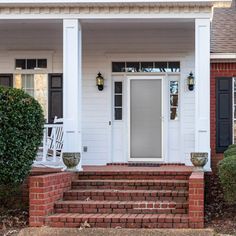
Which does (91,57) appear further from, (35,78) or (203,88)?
(203,88)

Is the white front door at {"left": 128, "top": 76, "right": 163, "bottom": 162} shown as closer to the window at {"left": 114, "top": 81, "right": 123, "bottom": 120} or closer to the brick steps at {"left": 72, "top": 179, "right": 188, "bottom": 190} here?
the window at {"left": 114, "top": 81, "right": 123, "bottom": 120}

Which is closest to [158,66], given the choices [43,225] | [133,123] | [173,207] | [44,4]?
[133,123]

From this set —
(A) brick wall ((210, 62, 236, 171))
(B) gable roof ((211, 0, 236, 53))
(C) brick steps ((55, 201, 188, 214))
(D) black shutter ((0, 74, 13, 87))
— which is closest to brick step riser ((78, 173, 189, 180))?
(C) brick steps ((55, 201, 188, 214))

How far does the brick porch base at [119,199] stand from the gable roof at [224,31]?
11.6 ft

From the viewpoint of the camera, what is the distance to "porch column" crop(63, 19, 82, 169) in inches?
379

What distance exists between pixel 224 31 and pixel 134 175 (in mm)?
5249

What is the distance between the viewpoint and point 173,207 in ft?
26.6

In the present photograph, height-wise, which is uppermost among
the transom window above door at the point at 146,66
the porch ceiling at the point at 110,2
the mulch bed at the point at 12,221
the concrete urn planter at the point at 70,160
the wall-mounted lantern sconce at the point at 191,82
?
the porch ceiling at the point at 110,2

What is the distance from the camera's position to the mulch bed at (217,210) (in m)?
7.71

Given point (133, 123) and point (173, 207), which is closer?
point (173, 207)

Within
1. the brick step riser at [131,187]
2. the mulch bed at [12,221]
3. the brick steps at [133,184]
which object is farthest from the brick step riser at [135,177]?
the mulch bed at [12,221]

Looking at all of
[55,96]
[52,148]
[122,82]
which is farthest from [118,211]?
[55,96]

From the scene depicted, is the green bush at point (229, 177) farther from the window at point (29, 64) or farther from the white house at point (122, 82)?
the window at point (29, 64)

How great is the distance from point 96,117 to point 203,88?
3.05 meters
